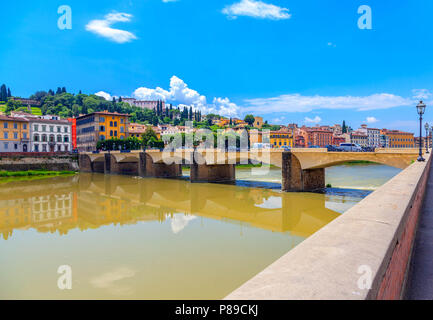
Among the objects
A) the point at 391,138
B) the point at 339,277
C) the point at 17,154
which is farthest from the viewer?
the point at 391,138

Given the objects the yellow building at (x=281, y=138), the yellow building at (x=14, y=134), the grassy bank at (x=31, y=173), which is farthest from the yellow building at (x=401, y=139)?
the yellow building at (x=14, y=134)

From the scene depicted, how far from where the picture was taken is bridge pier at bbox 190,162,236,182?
35.4 metres

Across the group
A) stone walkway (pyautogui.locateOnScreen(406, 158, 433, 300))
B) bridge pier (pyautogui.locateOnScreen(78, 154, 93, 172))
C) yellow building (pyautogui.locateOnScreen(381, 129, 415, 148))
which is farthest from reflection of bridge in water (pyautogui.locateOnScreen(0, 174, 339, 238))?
yellow building (pyautogui.locateOnScreen(381, 129, 415, 148))

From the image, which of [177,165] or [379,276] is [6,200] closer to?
[177,165]

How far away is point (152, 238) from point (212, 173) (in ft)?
73.4

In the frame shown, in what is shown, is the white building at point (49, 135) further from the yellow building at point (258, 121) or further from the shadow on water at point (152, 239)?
the yellow building at point (258, 121)

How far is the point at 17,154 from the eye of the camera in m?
48.8

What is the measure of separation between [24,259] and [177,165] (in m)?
32.7

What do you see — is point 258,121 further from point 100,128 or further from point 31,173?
point 31,173

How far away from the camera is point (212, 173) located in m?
36.2

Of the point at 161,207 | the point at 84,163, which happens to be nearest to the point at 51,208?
the point at 161,207

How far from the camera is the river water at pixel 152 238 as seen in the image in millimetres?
8898

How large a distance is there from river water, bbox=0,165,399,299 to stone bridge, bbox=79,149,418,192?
7.81ft
